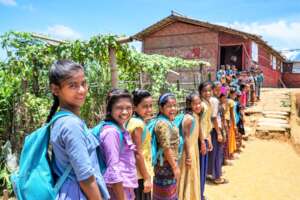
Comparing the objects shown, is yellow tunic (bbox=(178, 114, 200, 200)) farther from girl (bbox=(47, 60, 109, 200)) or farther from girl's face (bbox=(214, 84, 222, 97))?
girl (bbox=(47, 60, 109, 200))

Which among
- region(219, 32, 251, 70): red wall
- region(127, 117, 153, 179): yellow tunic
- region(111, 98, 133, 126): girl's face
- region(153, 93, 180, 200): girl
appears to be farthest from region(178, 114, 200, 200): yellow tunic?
region(219, 32, 251, 70): red wall

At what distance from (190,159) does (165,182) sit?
516 millimetres

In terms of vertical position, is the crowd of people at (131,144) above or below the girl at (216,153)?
above

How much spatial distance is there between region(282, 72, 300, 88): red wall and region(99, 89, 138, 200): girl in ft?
81.0

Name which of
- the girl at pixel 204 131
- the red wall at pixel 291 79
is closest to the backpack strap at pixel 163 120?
the girl at pixel 204 131

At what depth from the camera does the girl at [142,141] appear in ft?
8.14

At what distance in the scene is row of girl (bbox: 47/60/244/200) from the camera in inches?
56.3

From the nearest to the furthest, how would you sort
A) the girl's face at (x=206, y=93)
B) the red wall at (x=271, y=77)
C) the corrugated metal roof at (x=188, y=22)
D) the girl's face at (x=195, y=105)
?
the girl's face at (x=195, y=105) < the girl's face at (x=206, y=93) < the corrugated metal roof at (x=188, y=22) < the red wall at (x=271, y=77)

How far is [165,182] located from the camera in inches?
126

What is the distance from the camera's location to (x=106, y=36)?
150 inches

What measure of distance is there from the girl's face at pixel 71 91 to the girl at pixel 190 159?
6.72 ft

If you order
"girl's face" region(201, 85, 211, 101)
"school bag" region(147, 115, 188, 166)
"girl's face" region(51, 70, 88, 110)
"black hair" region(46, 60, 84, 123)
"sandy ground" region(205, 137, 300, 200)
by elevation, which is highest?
"black hair" region(46, 60, 84, 123)

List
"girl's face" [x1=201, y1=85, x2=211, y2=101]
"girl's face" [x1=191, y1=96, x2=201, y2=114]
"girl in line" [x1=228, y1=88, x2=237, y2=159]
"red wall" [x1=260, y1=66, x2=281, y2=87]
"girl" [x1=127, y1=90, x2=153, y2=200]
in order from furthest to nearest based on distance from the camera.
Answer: "red wall" [x1=260, y1=66, x2=281, y2=87], "girl in line" [x1=228, y1=88, x2=237, y2=159], "girl's face" [x1=201, y1=85, x2=211, y2=101], "girl's face" [x1=191, y1=96, x2=201, y2=114], "girl" [x1=127, y1=90, x2=153, y2=200]

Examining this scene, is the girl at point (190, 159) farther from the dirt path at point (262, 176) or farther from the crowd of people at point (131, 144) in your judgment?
the dirt path at point (262, 176)
